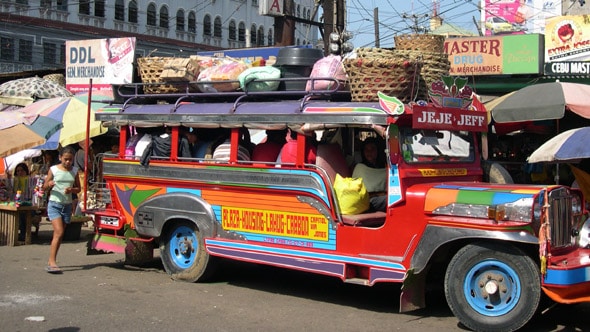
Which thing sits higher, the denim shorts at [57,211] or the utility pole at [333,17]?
the utility pole at [333,17]

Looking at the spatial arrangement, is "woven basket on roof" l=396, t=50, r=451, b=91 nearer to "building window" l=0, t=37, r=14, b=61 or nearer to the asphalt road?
the asphalt road

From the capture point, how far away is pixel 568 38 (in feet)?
78.8

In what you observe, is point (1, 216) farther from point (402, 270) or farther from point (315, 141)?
point (402, 270)

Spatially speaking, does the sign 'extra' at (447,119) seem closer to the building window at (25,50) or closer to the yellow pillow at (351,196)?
the yellow pillow at (351,196)

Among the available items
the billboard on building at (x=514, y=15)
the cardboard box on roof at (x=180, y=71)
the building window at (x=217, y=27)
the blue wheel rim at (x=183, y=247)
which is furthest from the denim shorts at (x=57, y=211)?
the building window at (x=217, y=27)

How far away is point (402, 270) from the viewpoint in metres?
6.70

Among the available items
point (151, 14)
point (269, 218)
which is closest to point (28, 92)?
point (269, 218)

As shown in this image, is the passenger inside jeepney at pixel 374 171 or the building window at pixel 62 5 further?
the building window at pixel 62 5

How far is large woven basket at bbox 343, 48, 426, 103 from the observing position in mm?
7020

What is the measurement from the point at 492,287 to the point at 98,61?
16755mm

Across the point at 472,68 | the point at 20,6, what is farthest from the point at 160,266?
the point at 20,6

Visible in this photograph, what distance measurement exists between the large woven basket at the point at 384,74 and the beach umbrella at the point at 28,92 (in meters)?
14.1

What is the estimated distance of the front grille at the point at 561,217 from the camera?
609cm

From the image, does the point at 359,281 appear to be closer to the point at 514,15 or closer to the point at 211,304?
the point at 211,304
